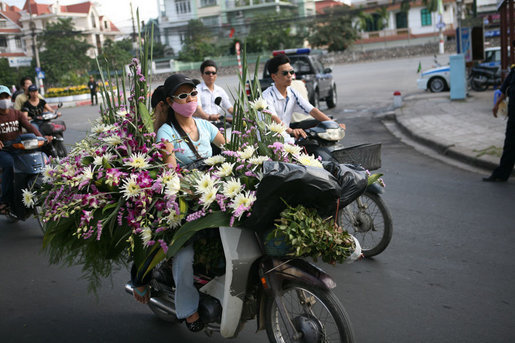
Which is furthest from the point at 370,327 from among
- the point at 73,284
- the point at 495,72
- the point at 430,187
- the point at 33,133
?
the point at 495,72

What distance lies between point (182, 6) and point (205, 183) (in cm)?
8665

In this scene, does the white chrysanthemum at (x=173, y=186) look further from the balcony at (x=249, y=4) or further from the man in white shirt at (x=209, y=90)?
the balcony at (x=249, y=4)

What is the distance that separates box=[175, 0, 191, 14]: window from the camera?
277ft

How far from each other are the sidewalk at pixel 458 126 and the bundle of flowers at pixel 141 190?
6.48 metres

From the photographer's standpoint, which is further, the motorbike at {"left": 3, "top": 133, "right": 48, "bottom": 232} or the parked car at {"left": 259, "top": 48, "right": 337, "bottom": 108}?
the parked car at {"left": 259, "top": 48, "right": 337, "bottom": 108}

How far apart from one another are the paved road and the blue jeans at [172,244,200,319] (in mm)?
611

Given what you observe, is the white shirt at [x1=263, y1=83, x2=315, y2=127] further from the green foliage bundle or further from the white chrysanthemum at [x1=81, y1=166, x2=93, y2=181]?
the green foliage bundle

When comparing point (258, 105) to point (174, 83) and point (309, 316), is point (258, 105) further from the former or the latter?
point (309, 316)

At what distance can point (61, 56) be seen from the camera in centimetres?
5697

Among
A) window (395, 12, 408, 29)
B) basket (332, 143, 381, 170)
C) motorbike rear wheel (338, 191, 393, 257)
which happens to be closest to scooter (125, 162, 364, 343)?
basket (332, 143, 381, 170)

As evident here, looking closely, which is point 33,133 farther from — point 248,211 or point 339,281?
point 248,211

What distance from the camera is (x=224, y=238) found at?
9.60 ft

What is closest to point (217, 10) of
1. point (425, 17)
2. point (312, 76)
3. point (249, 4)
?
point (249, 4)

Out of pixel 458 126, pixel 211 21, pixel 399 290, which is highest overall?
pixel 211 21
